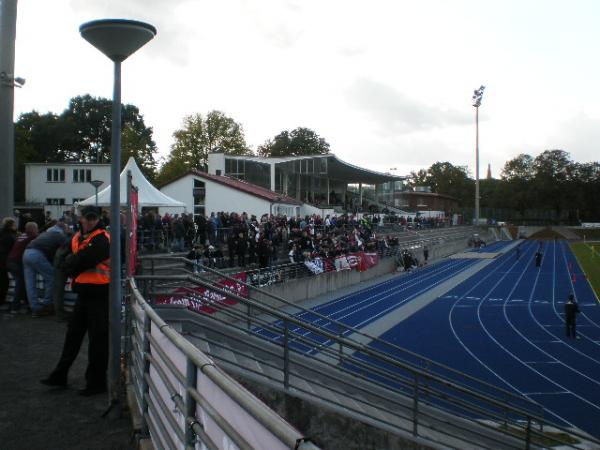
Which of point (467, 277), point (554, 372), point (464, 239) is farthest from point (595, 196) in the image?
point (554, 372)

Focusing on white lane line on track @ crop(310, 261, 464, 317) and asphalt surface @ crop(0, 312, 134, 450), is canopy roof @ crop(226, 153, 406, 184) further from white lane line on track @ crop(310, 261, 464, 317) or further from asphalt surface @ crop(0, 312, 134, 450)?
asphalt surface @ crop(0, 312, 134, 450)

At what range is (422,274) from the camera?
139ft

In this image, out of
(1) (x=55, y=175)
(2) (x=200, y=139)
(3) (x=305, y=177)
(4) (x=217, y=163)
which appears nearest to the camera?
(1) (x=55, y=175)

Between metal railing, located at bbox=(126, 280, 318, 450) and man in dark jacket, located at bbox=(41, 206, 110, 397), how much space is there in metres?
1.77

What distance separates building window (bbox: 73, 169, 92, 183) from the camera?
163 ft

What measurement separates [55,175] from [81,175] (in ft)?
7.53

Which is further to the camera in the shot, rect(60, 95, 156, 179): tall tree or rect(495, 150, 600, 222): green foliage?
rect(495, 150, 600, 222): green foliage

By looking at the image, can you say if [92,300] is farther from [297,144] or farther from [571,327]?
[297,144]

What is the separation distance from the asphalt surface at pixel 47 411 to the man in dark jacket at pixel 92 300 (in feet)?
0.94

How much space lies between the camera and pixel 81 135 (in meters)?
75.8

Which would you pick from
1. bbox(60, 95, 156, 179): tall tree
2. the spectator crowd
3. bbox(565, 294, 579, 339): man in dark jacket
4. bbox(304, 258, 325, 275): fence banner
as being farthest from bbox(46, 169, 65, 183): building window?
bbox(565, 294, 579, 339): man in dark jacket

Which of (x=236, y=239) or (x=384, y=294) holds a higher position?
(x=236, y=239)

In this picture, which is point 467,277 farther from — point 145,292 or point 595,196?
point 595,196

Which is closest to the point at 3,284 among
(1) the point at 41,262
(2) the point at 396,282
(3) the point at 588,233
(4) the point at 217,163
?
(1) the point at 41,262
